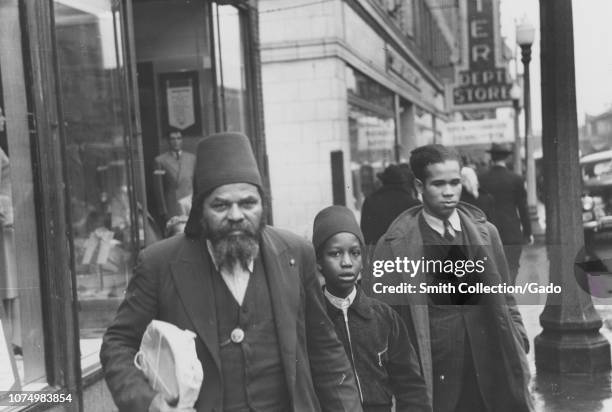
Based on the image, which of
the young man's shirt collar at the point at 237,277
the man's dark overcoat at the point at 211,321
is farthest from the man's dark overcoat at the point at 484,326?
the young man's shirt collar at the point at 237,277

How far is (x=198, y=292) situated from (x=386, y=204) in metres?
3.70

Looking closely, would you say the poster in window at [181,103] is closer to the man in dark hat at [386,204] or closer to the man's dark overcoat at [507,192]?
the man's dark overcoat at [507,192]

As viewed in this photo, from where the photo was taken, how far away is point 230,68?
9.83 m

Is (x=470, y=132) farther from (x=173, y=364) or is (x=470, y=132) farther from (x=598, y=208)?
(x=173, y=364)

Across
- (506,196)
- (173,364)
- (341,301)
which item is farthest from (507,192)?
(173,364)

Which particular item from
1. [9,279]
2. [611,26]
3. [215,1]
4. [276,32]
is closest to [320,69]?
[276,32]

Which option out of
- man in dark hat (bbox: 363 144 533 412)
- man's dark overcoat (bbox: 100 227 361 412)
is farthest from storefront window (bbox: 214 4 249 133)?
man's dark overcoat (bbox: 100 227 361 412)

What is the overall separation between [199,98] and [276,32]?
3.45 feet

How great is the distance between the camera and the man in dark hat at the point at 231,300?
3.00 metres

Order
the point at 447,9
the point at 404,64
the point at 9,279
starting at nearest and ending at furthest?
the point at 9,279 → the point at 447,9 → the point at 404,64

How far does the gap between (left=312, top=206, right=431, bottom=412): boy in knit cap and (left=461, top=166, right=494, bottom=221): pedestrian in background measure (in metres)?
3.25

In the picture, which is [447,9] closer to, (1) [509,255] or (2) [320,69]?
(1) [509,255]

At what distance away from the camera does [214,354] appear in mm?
2965

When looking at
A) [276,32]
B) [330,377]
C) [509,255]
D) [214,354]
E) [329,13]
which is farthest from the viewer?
[276,32]
